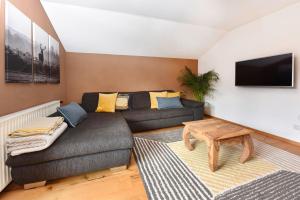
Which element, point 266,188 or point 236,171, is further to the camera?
point 236,171

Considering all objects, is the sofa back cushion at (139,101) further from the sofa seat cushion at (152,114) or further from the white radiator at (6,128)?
the white radiator at (6,128)

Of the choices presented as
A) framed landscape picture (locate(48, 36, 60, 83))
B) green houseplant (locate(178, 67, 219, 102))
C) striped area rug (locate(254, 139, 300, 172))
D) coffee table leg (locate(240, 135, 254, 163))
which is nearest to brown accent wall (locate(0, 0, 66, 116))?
framed landscape picture (locate(48, 36, 60, 83))

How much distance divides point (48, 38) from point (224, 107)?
13.3 feet

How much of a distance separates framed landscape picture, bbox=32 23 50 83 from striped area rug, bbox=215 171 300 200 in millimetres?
2675

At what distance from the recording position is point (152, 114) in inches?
119

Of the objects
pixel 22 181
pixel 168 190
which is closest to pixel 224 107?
pixel 168 190

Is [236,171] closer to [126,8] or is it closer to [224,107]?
[224,107]

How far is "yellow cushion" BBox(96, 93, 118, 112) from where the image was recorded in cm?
309

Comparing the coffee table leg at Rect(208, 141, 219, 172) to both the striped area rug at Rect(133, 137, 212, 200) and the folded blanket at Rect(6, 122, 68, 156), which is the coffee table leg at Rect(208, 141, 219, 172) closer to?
the striped area rug at Rect(133, 137, 212, 200)

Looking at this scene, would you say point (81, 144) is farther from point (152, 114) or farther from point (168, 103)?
point (168, 103)

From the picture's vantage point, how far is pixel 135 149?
220cm

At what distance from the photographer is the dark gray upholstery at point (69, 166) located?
136 cm

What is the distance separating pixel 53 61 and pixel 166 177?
8.85 feet

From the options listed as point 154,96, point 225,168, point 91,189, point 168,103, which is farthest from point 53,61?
point 225,168
